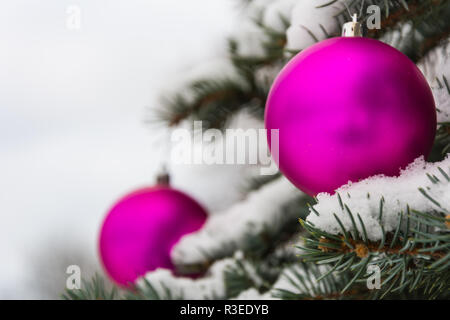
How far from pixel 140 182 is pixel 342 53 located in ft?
3.68

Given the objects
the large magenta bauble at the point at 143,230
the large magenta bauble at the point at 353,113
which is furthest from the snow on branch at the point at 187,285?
the large magenta bauble at the point at 353,113

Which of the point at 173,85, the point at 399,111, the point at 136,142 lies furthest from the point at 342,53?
the point at 136,142

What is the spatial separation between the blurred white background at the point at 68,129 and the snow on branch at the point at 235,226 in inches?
23.5

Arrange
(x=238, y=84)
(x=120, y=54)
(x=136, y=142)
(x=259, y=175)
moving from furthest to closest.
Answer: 1. (x=120, y=54)
2. (x=136, y=142)
3. (x=259, y=175)
4. (x=238, y=84)

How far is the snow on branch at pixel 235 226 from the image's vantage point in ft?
1.91

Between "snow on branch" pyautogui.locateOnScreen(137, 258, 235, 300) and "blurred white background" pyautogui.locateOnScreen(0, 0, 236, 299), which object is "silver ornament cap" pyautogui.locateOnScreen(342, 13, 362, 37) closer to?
"snow on branch" pyautogui.locateOnScreen(137, 258, 235, 300)

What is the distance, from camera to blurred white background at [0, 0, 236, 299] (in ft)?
4.14

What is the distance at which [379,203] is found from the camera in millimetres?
278

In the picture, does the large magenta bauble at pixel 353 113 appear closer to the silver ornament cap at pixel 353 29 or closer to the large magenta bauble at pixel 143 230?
the silver ornament cap at pixel 353 29

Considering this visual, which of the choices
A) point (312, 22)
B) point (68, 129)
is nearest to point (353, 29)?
point (312, 22)

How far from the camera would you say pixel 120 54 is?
1559 millimetres

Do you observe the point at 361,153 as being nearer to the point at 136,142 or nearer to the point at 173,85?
the point at 173,85

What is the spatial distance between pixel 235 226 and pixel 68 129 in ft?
3.15

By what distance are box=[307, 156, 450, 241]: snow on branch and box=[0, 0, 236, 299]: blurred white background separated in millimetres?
932
